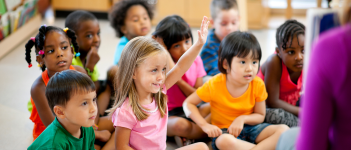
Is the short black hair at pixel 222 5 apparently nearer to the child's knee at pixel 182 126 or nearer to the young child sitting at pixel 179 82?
the young child sitting at pixel 179 82

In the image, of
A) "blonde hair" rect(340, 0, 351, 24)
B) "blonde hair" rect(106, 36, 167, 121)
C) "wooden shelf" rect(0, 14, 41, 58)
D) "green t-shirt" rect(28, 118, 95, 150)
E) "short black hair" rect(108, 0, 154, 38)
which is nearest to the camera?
"blonde hair" rect(340, 0, 351, 24)

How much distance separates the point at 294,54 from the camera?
151 cm

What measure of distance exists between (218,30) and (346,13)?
4.74 feet

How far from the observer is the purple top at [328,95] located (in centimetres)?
63

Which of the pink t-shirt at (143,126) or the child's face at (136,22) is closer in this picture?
the pink t-shirt at (143,126)

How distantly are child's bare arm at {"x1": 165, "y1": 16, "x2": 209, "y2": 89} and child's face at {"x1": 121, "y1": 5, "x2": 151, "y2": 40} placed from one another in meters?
0.76

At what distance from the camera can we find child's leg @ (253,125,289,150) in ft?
4.48

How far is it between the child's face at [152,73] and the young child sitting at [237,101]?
29cm

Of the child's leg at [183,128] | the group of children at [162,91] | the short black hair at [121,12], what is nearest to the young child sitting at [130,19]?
the short black hair at [121,12]

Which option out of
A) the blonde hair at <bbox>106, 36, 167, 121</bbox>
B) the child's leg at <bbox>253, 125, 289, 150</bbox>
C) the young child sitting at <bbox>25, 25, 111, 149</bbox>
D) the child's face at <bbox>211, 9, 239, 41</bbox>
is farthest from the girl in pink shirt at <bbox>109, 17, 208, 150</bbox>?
the child's face at <bbox>211, 9, 239, 41</bbox>

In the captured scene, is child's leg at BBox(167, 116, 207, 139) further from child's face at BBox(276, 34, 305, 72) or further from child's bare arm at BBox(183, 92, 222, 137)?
child's face at BBox(276, 34, 305, 72)

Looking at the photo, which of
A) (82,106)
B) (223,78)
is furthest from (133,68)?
(223,78)

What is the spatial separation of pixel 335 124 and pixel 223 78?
2.53ft

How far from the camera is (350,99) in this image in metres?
0.65
